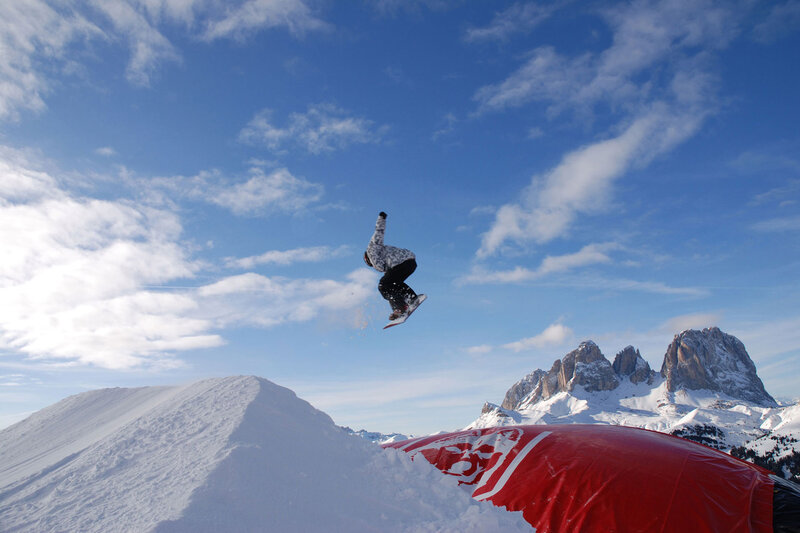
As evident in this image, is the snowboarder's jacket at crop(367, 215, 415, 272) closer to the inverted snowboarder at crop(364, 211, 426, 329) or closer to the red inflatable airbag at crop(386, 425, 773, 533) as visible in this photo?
the inverted snowboarder at crop(364, 211, 426, 329)

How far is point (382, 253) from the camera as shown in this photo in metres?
11.2

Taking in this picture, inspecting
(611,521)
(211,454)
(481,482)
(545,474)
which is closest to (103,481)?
(211,454)

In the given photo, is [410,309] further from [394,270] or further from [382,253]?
[382,253]

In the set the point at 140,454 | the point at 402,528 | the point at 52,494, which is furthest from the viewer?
the point at 140,454

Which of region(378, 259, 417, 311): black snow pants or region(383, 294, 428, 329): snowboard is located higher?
region(378, 259, 417, 311): black snow pants

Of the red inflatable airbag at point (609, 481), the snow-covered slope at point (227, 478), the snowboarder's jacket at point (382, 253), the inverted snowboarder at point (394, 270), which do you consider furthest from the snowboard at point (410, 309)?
the red inflatable airbag at point (609, 481)

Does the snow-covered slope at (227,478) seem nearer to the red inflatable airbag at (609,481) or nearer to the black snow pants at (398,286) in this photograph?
the red inflatable airbag at (609,481)

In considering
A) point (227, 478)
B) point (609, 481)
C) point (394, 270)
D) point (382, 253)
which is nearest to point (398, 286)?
point (394, 270)

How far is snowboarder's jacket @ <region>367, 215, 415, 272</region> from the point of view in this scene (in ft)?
36.3

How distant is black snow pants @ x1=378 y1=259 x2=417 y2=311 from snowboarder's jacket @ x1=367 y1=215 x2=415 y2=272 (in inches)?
5.0

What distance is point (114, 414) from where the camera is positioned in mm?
13805

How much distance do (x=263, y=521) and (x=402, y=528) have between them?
7.60ft

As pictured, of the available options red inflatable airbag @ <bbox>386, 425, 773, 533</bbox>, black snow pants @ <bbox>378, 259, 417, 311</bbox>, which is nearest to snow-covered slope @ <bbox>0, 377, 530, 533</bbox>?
red inflatable airbag @ <bbox>386, 425, 773, 533</bbox>

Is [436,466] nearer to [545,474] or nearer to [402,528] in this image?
[545,474]
